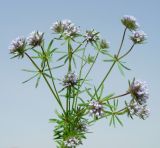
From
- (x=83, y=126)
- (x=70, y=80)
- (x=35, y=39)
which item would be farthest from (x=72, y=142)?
(x=35, y=39)

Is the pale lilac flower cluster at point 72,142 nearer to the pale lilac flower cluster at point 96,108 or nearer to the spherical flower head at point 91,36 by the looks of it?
the pale lilac flower cluster at point 96,108

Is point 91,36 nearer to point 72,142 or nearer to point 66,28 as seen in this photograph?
point 66,28

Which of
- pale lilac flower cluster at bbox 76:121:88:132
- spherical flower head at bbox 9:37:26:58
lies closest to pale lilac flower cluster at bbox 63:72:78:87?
pale lilac flower cluster at bbox 76:121:88:132

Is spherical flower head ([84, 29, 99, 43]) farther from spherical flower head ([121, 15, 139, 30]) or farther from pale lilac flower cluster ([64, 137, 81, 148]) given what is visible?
pale lilac flower cluster ([64, 137, 81, 148])

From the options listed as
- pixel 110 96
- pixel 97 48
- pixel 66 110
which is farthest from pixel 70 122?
pixel 97 48

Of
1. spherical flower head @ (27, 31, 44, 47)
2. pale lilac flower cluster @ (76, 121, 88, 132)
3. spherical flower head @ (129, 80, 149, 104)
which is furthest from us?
spherical flower head @ (27, 31, 44, 47)

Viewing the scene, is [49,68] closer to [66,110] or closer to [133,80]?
[66,110]
